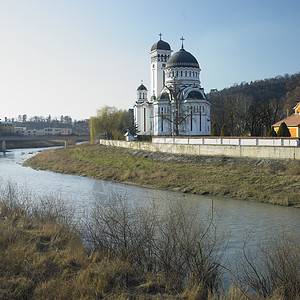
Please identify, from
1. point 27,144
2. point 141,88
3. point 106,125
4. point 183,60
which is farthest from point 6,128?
point 183,60

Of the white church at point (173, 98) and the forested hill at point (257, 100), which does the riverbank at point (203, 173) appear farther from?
the forested hill at point (257, 100)

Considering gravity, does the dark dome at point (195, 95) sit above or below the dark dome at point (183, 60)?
below

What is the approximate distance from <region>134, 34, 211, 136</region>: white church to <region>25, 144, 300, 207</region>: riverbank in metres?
10.9

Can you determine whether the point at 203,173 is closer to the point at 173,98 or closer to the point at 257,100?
the point at 173,98

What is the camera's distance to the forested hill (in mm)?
48188

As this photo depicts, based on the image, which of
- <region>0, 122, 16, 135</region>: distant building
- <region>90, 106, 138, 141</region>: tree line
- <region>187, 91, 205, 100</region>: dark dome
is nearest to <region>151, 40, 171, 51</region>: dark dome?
<region>90, 106, 138, 141</region>: tree line

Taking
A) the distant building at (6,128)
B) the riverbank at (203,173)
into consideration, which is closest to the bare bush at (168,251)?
the riverbank at (203,173)

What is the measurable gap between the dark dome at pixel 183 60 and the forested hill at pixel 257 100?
7564 mm

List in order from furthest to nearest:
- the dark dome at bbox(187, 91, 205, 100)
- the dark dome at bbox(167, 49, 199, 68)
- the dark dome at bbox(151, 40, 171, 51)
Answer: the dark dome at bbox(151, 40, 171, 51) → the dark dome at bbox(167, 49, 199, 68) → the dark dome at bbox(187, 91, 205, 100)

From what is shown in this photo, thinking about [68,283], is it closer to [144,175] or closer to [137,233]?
[137,233]

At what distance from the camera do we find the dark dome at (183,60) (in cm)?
5203

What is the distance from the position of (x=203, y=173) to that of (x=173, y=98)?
88.0ft

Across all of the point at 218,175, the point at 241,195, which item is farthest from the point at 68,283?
the point at 218,175

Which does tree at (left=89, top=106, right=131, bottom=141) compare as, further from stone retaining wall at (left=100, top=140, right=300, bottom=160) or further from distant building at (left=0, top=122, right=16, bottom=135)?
distant building at (left=0, top=122, right=16, bottom=135)
